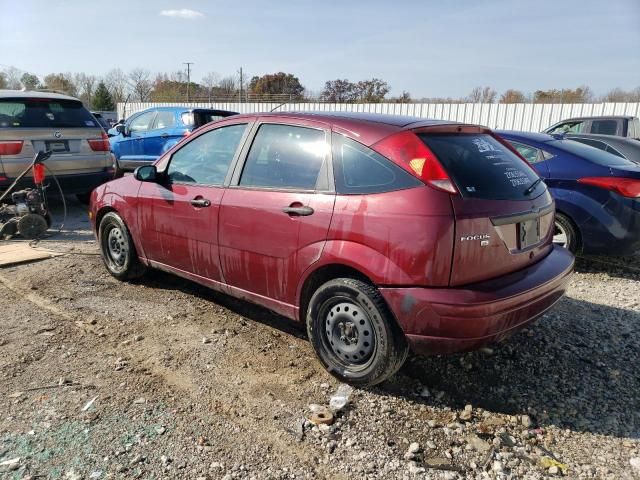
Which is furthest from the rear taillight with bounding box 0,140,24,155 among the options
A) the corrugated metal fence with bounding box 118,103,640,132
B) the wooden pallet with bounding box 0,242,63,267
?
the corrugated metal fence with bounding box 118,103,640,132

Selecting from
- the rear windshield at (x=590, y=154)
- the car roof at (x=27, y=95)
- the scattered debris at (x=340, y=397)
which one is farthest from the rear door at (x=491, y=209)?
the car roof at (x=27, y=95)

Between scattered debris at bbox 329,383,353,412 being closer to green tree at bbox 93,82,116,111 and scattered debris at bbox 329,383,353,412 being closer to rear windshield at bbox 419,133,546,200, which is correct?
rear windshield at bbox 419,133,546,200

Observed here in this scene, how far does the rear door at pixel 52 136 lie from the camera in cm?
687

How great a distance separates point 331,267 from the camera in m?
3.13

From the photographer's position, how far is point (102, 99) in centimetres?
5297

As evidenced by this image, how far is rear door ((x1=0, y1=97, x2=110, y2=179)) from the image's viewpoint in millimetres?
6871

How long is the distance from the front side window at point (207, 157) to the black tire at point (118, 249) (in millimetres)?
928

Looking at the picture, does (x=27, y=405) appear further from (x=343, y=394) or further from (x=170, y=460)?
(x=343, y=394)

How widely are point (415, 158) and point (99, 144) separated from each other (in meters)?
6.62

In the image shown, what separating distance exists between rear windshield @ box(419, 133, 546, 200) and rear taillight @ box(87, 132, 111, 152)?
6475 millimetres

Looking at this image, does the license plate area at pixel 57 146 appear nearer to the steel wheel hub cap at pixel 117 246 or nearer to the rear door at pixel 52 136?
the rear door at pixel 52 136

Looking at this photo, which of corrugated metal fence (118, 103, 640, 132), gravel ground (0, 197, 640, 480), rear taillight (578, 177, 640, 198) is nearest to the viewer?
gravel ground (0, 197, 640, 480)

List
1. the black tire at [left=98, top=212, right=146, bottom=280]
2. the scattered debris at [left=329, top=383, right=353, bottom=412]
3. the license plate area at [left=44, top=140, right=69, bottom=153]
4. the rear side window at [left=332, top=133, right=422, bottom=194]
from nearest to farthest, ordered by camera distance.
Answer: the rear side window at [left=332, top=133, right=422, bottom=194], the scattered debris at [left=329, top=383, right=353, bottom=412], the black tire at [left=98, top=212, right=146, bottom=280], the license plate area at [left=44, top=140, right=69, bottom=153]

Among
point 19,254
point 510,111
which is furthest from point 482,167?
point 510,111
